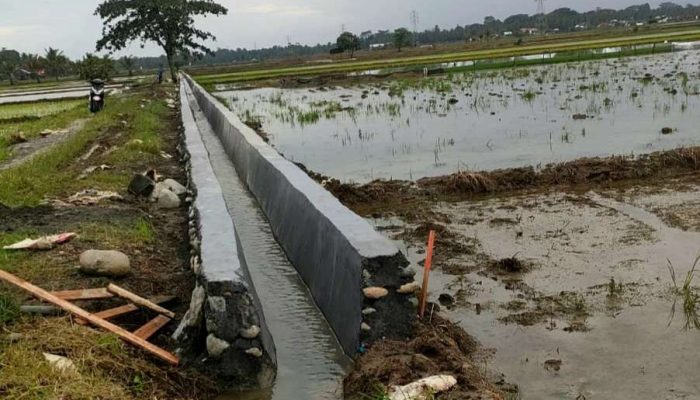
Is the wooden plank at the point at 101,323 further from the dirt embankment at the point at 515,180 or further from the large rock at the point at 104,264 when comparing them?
the dirt embankment at the point at 515,180

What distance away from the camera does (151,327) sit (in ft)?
14.8

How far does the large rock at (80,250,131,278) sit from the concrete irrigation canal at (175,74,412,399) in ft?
1.91

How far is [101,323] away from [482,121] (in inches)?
490

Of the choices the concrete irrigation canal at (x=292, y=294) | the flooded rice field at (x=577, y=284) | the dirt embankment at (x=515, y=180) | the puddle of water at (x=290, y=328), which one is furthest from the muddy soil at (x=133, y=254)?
the dirt embankment at (x=515, y=180)

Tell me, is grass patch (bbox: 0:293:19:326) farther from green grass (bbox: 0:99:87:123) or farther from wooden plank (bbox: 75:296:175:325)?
green grass (bbox: 0:99:87:123)

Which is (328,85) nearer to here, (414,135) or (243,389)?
(414,135)

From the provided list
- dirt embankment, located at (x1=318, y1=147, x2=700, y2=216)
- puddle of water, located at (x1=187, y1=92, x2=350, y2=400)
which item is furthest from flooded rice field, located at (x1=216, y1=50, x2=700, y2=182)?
puddle of water, located at (x1=187, y1=92, x2=350, y2=400)

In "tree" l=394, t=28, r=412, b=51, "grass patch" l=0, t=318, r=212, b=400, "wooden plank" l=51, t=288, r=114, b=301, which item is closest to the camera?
"grass patch" l=0, t=318, r=212, b=400

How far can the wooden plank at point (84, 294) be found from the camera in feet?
15.3

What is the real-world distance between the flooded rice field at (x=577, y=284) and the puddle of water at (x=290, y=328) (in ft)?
3.15

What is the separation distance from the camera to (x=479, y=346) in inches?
177

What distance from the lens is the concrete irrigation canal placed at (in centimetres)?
409

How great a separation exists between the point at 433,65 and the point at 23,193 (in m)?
32.9

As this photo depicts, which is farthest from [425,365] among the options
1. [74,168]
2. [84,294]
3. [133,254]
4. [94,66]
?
[94,66]
